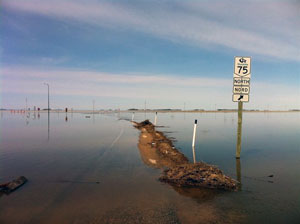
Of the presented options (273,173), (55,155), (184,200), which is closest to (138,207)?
(184,200)

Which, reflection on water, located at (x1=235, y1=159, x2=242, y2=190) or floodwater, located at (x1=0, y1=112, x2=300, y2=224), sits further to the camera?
reflection on water, located at (x1=235, y1=159, x2=242, y2=190)

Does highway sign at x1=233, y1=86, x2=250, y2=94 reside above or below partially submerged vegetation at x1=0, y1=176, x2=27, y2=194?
above

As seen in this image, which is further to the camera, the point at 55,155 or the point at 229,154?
the point at 229,154

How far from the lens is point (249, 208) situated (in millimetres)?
5832

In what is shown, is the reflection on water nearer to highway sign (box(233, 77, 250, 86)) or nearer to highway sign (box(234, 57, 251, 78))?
highway sign (box(233, 77, 250, 86))

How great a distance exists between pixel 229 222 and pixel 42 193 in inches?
216

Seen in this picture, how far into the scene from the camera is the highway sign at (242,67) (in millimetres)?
12055

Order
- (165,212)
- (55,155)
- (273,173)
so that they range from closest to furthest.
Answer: (165,212) → (273,173) → (55,155)

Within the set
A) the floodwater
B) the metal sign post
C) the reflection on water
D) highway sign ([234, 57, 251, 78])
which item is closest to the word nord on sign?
the metal sign post

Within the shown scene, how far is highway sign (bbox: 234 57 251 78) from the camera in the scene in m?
12.1

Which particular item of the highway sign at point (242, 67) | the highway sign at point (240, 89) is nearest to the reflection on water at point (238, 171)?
the highway sign at point (240, 89)

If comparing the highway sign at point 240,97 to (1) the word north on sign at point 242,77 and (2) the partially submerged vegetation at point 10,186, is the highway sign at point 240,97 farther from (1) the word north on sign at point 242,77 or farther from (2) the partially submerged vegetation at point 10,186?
(2) the partially submerged vegetation at point 10,186

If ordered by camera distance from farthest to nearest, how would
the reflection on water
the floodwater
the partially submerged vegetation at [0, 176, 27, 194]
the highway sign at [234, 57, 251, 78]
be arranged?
the highway sign at [234, 57, 251, 78]
the reflection on water
the partially submerged vegetation at [0, 176, 27, 194]
the floodwater

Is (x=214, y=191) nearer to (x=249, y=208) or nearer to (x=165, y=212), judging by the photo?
(x=249, y=208)
